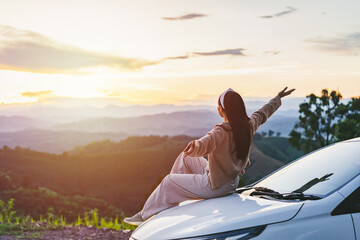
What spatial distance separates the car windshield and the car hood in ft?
1.36

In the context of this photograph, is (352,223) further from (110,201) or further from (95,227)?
(110,201)

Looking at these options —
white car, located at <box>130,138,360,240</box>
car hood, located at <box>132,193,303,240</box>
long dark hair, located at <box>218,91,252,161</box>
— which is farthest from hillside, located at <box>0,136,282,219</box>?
white car, located at <box>130,138,360,240</box>

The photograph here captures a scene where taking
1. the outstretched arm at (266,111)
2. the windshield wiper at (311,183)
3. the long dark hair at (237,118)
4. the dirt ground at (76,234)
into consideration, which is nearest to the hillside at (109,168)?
the dirt ground at (76,234)

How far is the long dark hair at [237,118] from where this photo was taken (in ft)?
14.3

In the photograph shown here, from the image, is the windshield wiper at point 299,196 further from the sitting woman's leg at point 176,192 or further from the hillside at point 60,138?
the hillside at point 60,138

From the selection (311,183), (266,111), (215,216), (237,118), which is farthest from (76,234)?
(311,183)

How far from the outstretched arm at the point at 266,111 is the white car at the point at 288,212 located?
0.75 m

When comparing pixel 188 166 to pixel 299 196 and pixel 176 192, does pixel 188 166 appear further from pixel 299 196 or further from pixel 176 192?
pixel 299 196

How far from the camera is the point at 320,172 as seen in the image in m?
3.96

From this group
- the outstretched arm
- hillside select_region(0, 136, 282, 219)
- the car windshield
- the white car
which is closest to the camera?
the white car

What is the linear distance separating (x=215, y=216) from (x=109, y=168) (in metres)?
61.3

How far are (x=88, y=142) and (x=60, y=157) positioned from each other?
15.6m

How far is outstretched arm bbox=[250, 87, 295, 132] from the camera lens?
15.6ft

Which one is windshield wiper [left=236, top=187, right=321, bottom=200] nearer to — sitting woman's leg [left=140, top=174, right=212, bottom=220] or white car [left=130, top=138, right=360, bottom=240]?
white car [left=130, top=138, right=360, bottom=240]
